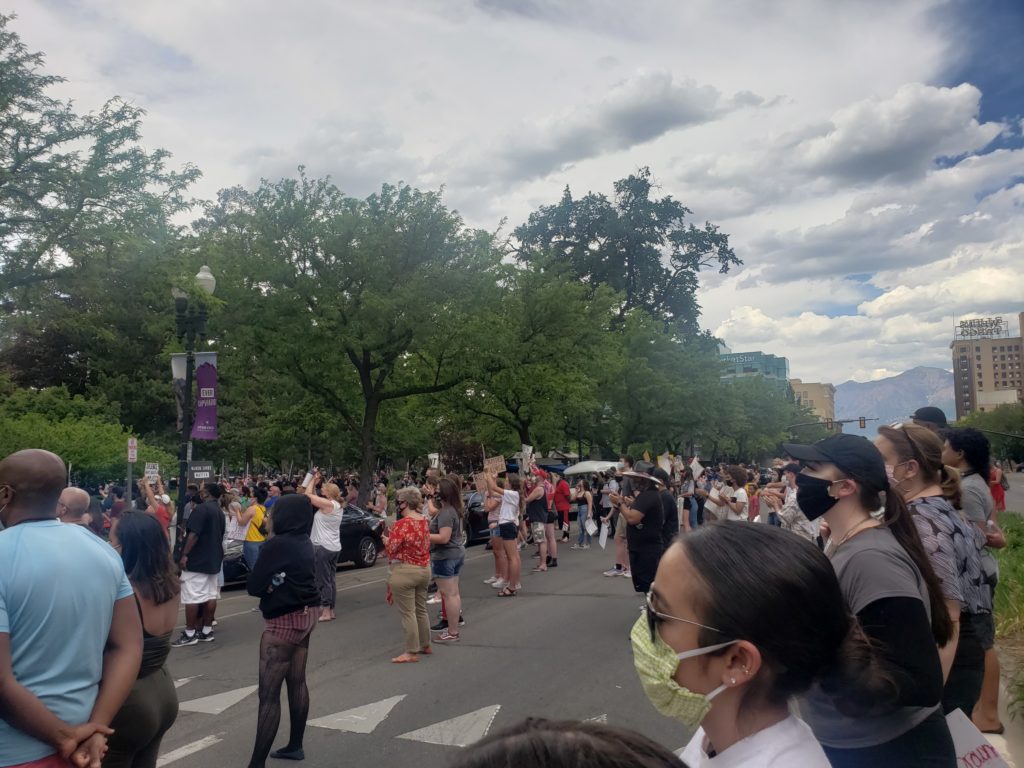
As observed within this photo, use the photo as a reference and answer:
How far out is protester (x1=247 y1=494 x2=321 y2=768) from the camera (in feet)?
18.0

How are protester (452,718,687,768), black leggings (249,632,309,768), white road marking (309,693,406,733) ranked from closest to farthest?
protester (452,718,687,768), black leggings (249,632,309,768), white road marking (309,693,406,733)

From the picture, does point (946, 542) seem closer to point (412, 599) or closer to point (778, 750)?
point (778, 750)

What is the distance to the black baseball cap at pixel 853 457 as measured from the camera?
9.09 feet

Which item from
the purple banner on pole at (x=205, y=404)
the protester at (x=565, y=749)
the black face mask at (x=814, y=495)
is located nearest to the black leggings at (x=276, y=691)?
the black face mask at (x=814, y=495)

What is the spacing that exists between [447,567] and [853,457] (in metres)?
7.07

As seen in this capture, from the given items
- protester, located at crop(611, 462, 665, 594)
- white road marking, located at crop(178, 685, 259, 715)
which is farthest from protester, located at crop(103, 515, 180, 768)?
protester, located at crop(611, 462, 665, 594)

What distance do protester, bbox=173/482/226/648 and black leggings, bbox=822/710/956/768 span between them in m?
8.74

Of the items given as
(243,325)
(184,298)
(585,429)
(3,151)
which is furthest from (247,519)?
(585,429)

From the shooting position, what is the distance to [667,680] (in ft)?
6.02

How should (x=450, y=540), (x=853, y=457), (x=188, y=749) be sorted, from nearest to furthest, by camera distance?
(x=853, y=457)
(x=188, y=749)
(x=450, y=540)

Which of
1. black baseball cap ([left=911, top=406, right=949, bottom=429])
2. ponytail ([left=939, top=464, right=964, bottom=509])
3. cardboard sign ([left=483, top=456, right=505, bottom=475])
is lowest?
cardboard sign ([left=483, top=456, right=505, bottom=475])

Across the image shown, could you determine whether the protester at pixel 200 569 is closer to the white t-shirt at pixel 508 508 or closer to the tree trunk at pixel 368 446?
the white t-shirt at pixel 508 508

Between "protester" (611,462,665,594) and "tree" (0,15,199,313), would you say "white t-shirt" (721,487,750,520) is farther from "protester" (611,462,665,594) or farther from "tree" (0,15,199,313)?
"tree" (0,15,199,313)

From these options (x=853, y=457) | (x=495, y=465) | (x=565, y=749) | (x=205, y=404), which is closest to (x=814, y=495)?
(x=853, y=457)
